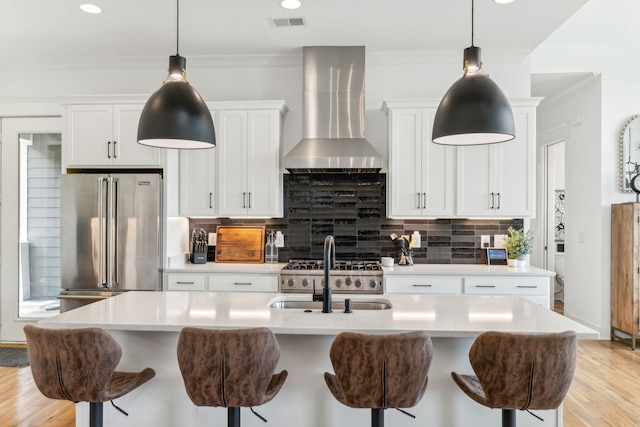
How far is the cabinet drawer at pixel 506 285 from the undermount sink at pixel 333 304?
1626mm

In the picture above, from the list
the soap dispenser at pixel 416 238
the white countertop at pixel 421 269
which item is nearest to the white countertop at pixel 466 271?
the white countertop at pixel 421 269

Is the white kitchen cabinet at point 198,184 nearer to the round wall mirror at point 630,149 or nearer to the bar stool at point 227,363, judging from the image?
the bar stool at point 227,363

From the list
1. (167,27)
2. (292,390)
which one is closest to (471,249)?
(292,390)

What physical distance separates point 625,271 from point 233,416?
437 centimetres

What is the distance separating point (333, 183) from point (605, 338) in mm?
3418

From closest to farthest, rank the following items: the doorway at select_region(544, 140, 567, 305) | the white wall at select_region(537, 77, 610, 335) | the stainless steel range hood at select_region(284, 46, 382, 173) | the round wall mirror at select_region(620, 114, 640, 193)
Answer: the stainless steel range hood at select_region(284, 46, 382, 173) → the round wall mirror at select_region(620, 114, 640, 193) → the white wall at select_region(537, 77, 610, 335) → the doorway at select_region(544, 140, 567, 305)

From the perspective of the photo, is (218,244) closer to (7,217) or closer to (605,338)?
(7,217)

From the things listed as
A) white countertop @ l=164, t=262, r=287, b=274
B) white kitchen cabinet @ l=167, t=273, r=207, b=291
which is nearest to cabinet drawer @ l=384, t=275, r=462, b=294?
white countertop @ l=164, t=262, r=287, b=274

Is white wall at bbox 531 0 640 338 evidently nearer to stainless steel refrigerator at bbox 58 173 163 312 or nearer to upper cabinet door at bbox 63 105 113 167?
stainless steel refrigerator at bbox 58 173 163 312

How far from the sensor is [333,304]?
2.65 meters

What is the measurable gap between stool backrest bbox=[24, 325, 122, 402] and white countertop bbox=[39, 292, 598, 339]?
0.65ft

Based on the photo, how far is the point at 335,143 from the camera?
4215mm

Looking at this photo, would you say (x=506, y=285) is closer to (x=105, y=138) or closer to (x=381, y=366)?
(x=381, y=366)

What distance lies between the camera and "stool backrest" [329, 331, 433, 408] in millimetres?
1778
